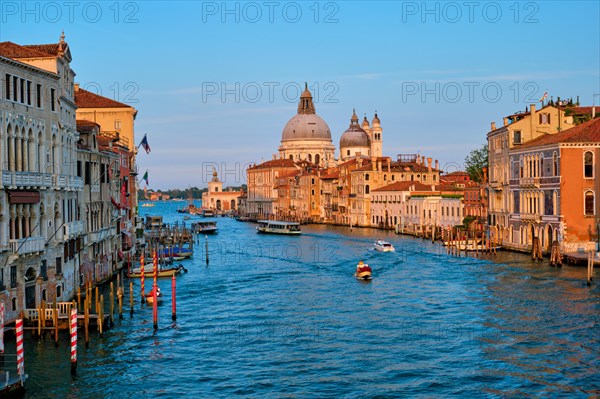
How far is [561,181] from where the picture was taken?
33.5m

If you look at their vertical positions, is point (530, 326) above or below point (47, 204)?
below

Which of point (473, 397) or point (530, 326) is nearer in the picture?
point (473, 397)

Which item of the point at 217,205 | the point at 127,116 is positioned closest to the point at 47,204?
the point at 127,116

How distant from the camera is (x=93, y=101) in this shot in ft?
126

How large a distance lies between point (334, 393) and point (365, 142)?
88555 mm

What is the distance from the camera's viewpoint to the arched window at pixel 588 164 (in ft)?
109

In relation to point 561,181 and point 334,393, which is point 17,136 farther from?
point 561,181

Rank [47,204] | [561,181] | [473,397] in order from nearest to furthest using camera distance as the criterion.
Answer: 1. [473,397]
2. [47,204]
3. [561,181]

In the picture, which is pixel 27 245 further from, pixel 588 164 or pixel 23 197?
pixel 588 164

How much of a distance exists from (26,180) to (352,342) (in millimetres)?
7956

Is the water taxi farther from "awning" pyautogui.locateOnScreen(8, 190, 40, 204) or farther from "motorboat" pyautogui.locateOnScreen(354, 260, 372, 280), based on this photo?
"awning" pyautogui.locateOnScreen(8, 190, 40, 204)

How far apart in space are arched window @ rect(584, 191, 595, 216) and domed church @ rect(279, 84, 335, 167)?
80027 mm

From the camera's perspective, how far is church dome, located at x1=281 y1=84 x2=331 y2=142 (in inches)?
4569

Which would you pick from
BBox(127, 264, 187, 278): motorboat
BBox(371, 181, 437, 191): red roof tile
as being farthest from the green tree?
BBox(127, 264, 187, 278): motorboat
